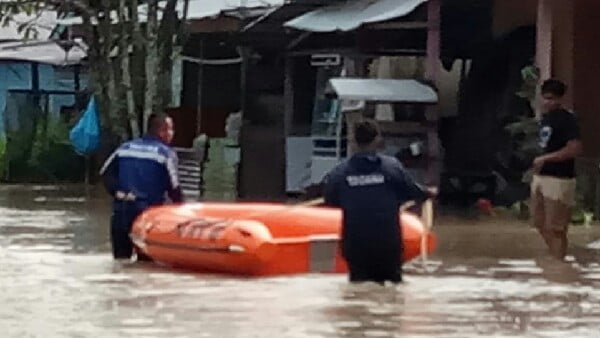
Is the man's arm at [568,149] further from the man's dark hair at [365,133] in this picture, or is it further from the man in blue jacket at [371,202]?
the man's dark hair at [365,133]

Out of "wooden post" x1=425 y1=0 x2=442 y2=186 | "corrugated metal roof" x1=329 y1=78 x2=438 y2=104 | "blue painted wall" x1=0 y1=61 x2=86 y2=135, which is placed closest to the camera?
"corrugated metal roof" x1=329 y1=78 x2=438 y2=104

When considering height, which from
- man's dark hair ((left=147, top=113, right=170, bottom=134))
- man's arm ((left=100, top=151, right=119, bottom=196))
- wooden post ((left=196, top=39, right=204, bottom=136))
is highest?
man's dark hair ((left=147, top=113, right=170, bottom=134))

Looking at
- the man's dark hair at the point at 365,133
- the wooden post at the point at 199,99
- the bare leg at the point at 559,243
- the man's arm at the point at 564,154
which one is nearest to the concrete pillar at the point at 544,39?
the bare leg at the point at 559,243

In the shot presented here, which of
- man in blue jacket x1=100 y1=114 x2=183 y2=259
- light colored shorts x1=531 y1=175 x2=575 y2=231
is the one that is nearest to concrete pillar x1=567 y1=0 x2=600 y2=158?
light colored shorts x1=531 y1=175 x2=575 y2=231

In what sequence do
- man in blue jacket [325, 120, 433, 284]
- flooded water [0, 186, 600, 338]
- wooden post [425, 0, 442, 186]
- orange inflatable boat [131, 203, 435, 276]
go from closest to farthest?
flooded water [0, 186, 600, 338]
man in blue jacket [325, 120, 433, 284]
orange inflatable boat [131, 203, 435, 276]
wooden post [425, 0, 442, 186]

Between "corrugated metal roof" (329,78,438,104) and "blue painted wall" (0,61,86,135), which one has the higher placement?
"corrugated metal roof" (329,78,438,104)

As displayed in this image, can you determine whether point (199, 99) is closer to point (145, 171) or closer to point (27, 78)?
point (27, 78)

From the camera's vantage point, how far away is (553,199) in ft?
51.9

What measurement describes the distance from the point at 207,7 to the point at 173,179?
15708 millimetres

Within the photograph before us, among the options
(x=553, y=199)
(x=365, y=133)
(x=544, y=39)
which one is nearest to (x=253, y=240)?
(x=365, y=133)

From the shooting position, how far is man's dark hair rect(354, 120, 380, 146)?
1327 cm

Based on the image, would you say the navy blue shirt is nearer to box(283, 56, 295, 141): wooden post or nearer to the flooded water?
the flooded water

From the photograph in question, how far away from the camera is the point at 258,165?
2841 cm

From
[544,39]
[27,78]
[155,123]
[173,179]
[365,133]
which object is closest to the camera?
[365,133]
